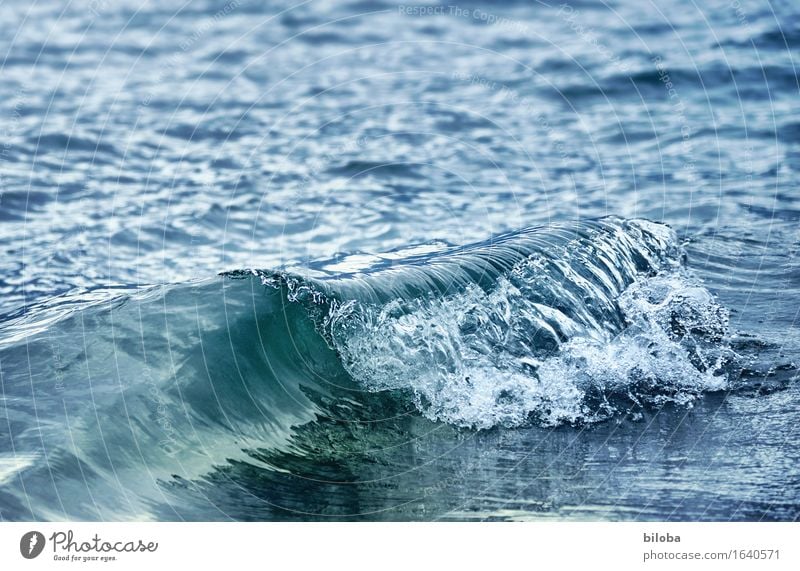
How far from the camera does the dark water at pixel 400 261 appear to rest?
4359mm

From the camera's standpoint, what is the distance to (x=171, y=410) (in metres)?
4.90

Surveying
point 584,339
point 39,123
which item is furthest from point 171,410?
point 39,123

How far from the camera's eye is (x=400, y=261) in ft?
21.6

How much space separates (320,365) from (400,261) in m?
1.45

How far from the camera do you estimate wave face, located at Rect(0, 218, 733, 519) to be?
4555mm

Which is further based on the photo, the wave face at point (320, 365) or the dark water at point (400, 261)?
the wave face at point (320, 365)

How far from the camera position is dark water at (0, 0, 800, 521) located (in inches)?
172

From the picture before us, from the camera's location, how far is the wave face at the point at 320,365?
455cm

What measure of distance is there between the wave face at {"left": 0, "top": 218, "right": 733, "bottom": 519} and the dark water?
2cm

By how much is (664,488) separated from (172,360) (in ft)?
9.01

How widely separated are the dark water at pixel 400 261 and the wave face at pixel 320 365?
0.02m
